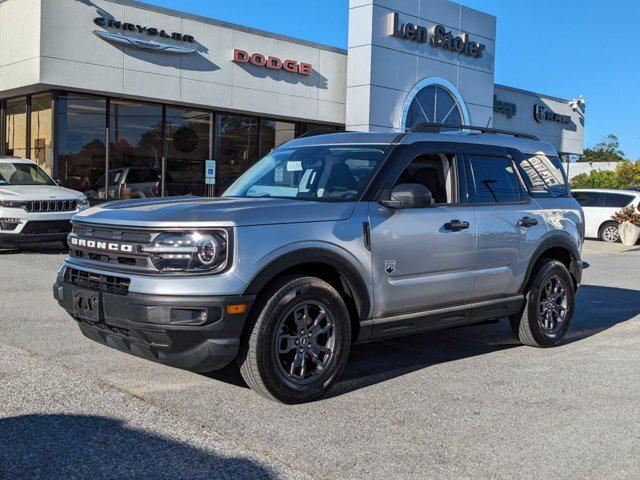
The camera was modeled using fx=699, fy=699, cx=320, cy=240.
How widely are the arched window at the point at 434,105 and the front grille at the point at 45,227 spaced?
1513 cm

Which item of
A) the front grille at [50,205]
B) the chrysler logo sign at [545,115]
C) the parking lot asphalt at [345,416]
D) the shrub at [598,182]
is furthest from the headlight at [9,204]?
the shrub at [598,182]

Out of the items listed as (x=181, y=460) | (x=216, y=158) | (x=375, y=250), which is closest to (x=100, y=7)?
(x=216, y=158)

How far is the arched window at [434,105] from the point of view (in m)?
25.8

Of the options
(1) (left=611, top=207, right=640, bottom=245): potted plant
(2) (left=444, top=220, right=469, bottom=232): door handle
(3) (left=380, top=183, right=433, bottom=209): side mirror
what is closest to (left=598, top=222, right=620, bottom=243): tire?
(1) (left=611, top=207, right=640, bottom=245): potted plant

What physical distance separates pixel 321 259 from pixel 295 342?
0.58m

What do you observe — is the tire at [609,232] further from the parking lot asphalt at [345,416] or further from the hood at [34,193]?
the parking lot asphalt at [345,416]

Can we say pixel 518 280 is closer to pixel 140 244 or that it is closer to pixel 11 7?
pixel 140 244

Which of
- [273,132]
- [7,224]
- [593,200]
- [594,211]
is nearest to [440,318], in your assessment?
[7,224]

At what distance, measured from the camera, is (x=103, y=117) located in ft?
66.9

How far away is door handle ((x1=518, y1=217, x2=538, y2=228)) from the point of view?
626 centimetres

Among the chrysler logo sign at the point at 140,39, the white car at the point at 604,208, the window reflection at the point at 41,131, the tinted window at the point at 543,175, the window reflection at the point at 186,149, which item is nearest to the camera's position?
the tinted window at the point at 543,175

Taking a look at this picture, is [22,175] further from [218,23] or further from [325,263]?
[325,263]

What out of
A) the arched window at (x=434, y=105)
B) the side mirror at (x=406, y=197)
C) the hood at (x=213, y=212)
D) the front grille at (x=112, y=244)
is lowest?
the front grille at (x=112, y=244)

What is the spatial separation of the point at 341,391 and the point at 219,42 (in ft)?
60.6
